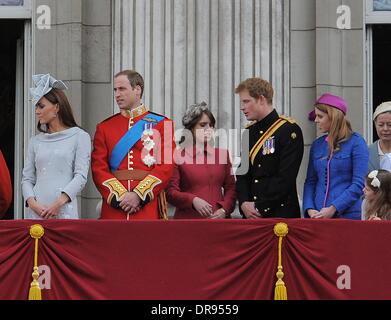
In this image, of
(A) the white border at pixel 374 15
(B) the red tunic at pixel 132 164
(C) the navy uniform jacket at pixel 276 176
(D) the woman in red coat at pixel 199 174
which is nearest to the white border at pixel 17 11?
(B) the red tunic at pixel 132 164

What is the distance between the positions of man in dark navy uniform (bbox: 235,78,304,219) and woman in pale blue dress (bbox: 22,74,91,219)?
1.33 metres

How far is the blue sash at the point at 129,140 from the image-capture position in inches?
429

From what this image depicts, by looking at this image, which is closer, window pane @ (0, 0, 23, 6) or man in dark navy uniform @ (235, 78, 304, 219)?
man in dark navy uniform @ (235, 78, 304, 219)

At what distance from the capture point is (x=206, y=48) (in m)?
13.5

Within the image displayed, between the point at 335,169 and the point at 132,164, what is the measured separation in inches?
65.0

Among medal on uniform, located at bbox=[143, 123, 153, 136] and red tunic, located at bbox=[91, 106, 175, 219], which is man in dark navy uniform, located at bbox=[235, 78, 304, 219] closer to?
red tunic, located at bbox=[91, 106, 175, 219]

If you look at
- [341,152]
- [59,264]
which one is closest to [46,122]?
[59,264]

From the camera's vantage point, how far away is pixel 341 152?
1084 centimetres

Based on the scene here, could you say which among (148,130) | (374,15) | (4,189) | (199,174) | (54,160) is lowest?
(4,189)

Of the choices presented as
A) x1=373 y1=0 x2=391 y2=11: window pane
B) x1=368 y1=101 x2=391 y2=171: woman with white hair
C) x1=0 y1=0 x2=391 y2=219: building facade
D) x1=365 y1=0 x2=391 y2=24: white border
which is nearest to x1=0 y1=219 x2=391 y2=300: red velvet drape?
x1=368 y1=101 x2=391 y2=171: woman with white hair

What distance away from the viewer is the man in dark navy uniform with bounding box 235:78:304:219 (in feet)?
34.9

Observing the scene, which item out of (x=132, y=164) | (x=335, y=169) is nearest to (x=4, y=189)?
(x=132, y=164)

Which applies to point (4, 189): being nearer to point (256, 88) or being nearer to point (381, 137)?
point (256, 88)

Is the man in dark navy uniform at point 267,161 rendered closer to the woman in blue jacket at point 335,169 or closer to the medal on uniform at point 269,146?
the medal on uniform at point 269,146
